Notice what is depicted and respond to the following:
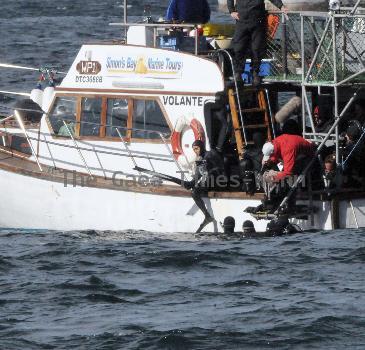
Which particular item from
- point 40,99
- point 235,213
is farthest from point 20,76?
point 235,213

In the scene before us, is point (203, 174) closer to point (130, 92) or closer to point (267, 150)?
point (267, 150)

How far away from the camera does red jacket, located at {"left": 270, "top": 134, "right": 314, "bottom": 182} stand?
20.2 meters

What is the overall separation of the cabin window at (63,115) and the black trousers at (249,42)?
2679mm

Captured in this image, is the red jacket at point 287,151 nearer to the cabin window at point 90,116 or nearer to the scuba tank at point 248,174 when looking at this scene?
the scuba tank at point 248,174

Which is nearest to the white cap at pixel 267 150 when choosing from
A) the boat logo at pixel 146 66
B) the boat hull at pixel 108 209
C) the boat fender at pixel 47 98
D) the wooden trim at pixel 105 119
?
the boat hull at pixel 108 209

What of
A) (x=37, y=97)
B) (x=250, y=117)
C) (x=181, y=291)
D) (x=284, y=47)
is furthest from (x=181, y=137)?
(x=181, y=291)

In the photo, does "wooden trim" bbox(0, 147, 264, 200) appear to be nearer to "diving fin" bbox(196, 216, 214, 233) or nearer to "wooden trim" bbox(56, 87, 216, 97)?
"diving fin" bbox(196, 216, 214, 233)

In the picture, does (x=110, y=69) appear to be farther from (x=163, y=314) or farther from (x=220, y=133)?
(x=163, y=314)

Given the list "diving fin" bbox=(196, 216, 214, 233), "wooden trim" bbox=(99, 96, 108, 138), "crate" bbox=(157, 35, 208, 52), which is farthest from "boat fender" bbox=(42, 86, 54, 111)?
"diving fin" bbox=(196, 216, 214, 233)

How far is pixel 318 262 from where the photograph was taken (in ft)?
62.2

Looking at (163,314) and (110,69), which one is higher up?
(110,69)

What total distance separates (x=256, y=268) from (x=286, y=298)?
5.36 feet

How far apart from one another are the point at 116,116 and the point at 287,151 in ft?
9.88

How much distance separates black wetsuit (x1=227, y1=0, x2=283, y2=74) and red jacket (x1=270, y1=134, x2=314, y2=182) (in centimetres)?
143
